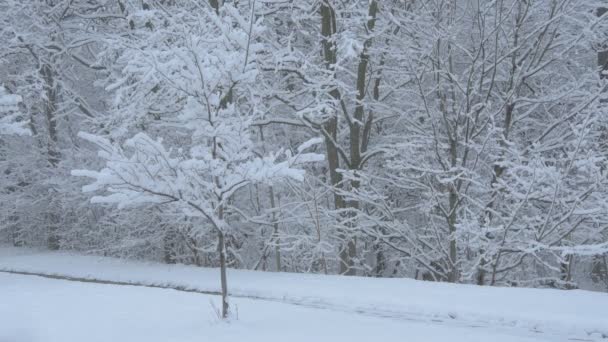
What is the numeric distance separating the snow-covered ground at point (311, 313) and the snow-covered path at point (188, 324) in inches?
0.4

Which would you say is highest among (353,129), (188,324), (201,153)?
(353,129)

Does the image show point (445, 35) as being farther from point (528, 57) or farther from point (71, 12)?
point (71, 12)

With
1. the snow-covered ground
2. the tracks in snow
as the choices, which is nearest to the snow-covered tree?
the snow-covered ground

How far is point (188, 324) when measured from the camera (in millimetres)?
6324

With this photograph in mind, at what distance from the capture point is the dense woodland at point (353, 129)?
20.6 ft

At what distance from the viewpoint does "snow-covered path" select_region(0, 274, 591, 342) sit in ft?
18.2

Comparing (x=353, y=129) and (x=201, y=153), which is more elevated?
(x=353, y=129)

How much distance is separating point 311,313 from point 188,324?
1489 millimetres

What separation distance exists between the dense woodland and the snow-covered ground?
1070 mm

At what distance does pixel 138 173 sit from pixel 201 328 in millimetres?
1903

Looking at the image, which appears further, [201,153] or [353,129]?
[353,129]

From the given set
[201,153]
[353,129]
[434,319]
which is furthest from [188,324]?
[353,129]

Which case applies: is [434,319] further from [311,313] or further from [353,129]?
[353,129]

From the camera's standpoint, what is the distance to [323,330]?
5.77 metres
